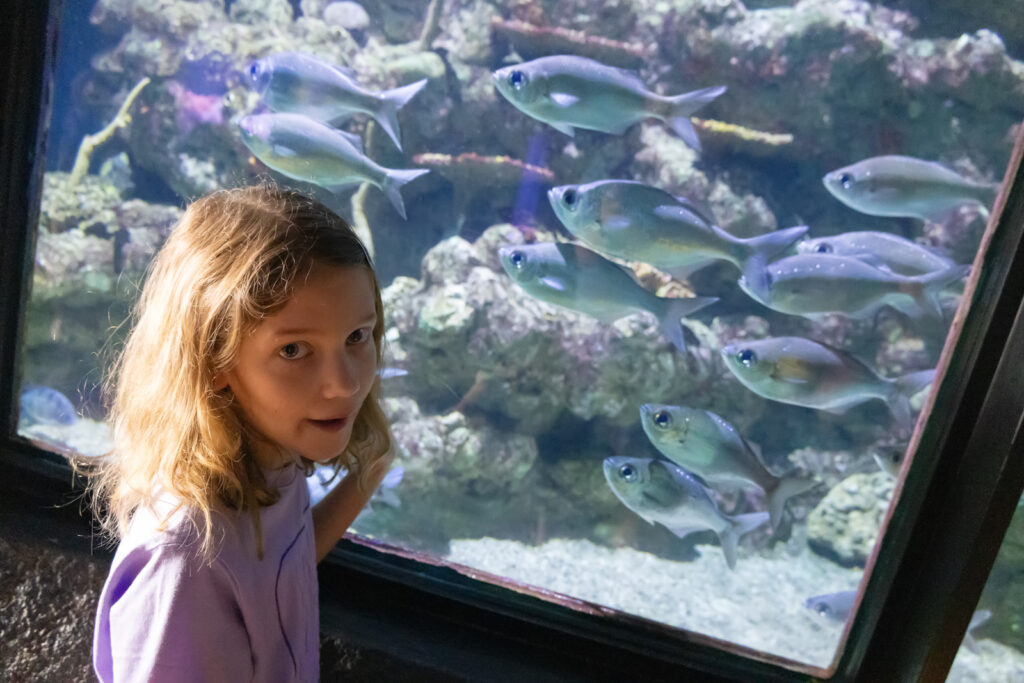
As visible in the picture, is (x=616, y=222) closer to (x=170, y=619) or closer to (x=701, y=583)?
(x=170, y=619)

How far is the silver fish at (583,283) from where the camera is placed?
2221mm

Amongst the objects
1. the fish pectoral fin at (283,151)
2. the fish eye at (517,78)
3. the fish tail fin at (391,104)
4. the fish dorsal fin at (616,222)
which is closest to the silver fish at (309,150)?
the fish pectoral fin at (283,151)

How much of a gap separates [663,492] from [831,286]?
0.95 metres

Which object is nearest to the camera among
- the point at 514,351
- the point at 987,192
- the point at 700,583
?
the point at 987,192

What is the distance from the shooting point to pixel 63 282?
3.25 meters

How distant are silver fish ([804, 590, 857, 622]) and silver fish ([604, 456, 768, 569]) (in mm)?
537

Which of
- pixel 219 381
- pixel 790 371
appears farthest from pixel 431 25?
pixel 219 381

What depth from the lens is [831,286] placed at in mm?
2152

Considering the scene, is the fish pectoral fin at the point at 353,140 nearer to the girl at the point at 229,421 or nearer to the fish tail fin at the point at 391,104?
the fish tail fin at the point at 391,104

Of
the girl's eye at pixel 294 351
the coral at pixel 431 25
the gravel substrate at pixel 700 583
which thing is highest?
the coral at pixel 431 25

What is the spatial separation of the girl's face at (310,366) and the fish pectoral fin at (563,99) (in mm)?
1472

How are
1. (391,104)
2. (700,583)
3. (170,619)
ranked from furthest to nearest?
(700,583) → (391,104) → (170,619)

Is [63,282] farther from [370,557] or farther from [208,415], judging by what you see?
[208,415]

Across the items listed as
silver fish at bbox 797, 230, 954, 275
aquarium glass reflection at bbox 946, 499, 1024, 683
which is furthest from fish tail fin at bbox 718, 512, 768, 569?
silver fish at bbox 797, 230, 954, 275
